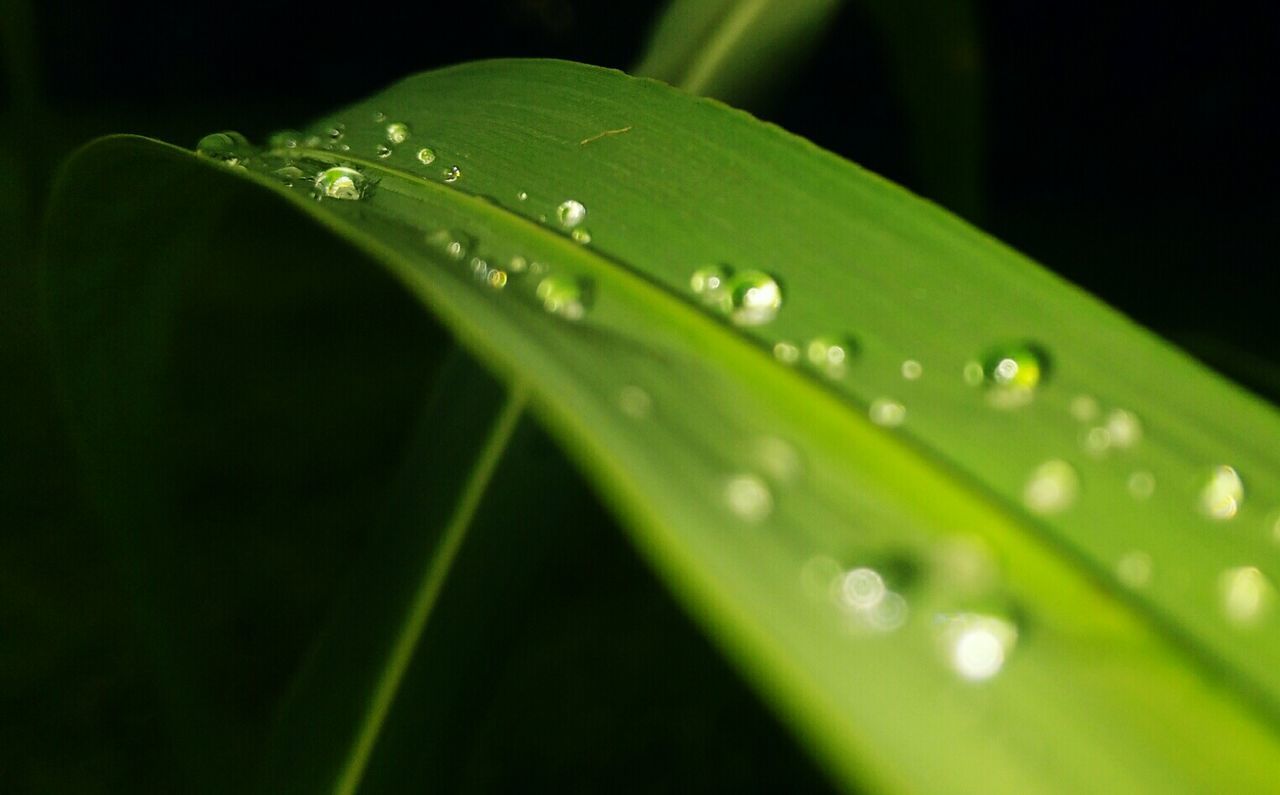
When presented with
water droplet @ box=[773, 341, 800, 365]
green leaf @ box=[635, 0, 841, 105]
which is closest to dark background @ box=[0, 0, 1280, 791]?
green leaf @ box=[635, 0, 841, 105]

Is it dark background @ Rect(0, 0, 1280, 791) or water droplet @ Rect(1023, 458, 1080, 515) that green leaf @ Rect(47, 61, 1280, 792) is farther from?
dark background @ Rect(0, 0, 1280, 791)

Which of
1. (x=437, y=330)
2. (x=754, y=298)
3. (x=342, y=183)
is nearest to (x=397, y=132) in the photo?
(x=342, y=183)

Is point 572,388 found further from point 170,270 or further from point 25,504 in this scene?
point 25,504

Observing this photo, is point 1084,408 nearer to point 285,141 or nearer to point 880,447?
point 880,447

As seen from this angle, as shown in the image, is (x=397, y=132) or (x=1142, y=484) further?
(x=397, y=132)

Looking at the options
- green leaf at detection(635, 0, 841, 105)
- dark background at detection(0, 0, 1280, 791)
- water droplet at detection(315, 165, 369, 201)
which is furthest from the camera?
dark background at detection(0, 0, 1280, 791)

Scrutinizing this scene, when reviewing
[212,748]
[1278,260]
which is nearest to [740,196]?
[212,748]
